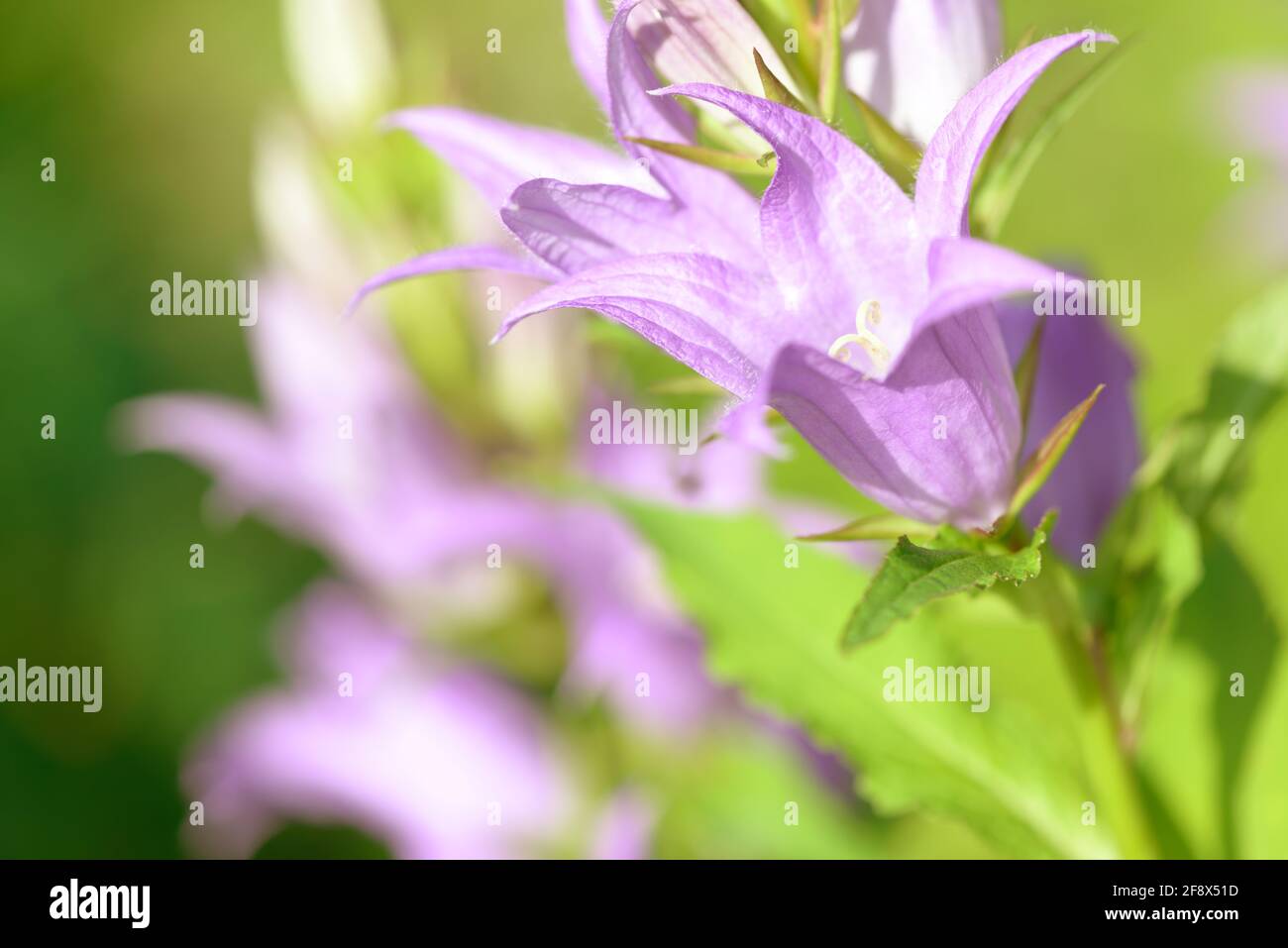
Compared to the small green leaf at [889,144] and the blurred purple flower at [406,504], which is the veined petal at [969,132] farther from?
the blurred purple flower at [406,504]

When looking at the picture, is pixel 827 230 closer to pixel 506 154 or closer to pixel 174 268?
pixel 506 154

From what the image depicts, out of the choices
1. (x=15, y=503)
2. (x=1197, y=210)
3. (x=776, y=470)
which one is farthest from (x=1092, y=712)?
(x=1197, y=210)

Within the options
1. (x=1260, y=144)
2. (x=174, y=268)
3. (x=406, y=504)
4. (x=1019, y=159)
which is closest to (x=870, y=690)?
(x=1019, y=159)

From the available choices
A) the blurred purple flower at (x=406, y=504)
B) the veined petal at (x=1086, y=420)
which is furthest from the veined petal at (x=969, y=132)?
the blurred purple flower at (x=406, y=504)

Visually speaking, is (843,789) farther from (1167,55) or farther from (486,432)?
(1167,55)

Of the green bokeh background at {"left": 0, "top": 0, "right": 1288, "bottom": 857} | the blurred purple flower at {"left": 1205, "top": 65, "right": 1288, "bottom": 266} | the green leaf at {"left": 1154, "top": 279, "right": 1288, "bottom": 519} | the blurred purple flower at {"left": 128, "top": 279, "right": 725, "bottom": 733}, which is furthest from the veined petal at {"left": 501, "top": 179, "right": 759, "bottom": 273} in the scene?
the blurred purple flower at {"left": 1205, "top": 65, "right": 1288, "bottom": 266}

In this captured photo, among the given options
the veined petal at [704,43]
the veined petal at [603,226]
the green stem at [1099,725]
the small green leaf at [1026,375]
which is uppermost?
the veined petal at [704,43]

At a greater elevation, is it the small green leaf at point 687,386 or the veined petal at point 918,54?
the veined petal at point 918,54
